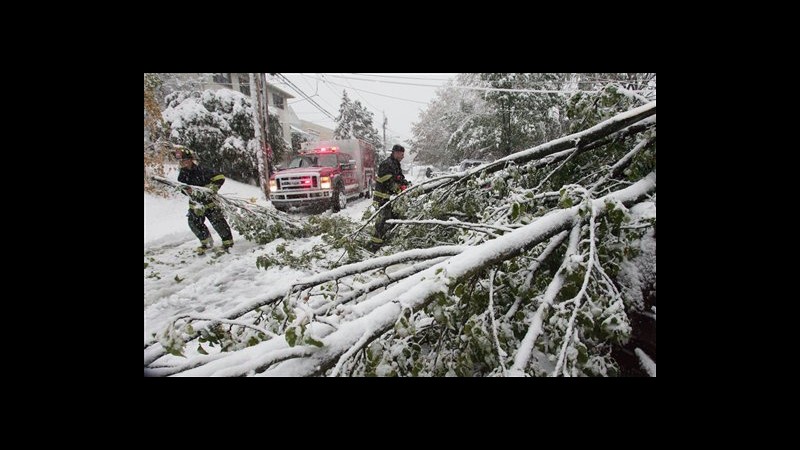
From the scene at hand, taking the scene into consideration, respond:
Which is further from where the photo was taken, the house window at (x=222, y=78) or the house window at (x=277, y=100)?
the house window at (x=277, y=100)

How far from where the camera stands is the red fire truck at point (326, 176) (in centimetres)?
288

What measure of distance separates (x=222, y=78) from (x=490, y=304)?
79.7 inches

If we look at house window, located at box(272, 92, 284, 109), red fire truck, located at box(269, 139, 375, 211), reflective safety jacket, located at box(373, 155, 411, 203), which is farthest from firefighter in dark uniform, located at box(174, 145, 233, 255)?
reflective safety jacket, located at box(373, 155, 411, 203)

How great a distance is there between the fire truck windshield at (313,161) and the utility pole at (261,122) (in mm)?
231

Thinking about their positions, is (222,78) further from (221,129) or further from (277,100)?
(221,129)

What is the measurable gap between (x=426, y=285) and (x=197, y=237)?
2.49 meters

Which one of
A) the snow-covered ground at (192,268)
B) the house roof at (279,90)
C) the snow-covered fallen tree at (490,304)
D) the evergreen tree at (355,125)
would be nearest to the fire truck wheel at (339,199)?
the snow-covered ground at (192,268)

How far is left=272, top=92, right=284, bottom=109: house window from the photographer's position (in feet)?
7.42

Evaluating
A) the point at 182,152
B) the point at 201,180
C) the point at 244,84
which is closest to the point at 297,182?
the point at 201,180

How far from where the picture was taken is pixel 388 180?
2.63 meters

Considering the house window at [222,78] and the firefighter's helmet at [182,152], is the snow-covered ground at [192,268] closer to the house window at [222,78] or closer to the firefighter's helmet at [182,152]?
the firefighter's helmet at [182,152]
